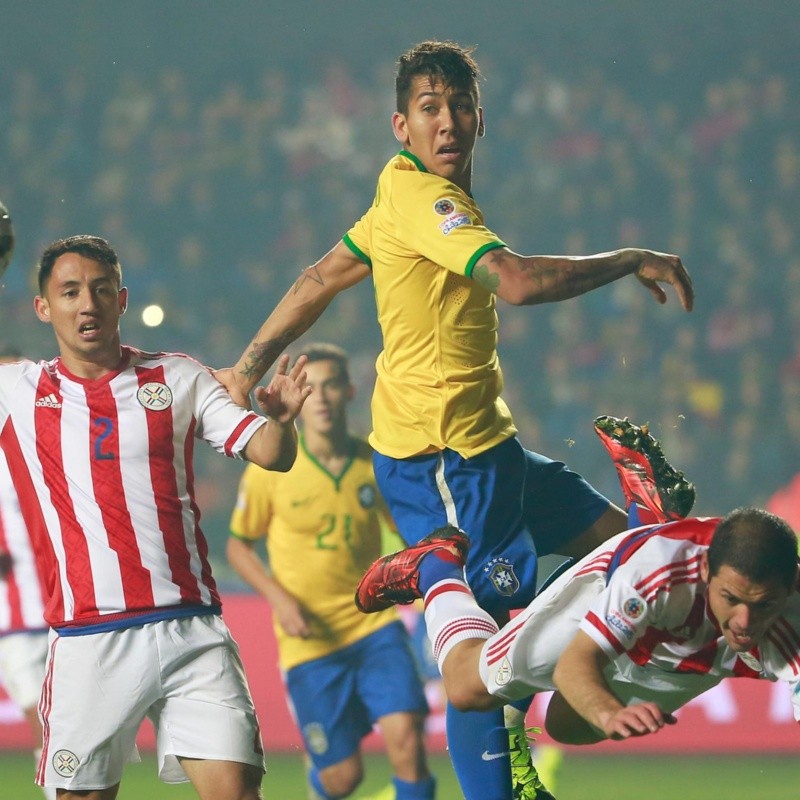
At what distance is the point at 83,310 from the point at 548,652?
4.54ft

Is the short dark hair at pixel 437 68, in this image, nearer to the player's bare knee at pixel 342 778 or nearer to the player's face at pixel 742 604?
the player's face at pixel 742 604

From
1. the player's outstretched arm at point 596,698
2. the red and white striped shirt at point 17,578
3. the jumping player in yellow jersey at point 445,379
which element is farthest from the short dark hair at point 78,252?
the red and white striped shirt at point 17,578

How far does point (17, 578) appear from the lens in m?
4.97

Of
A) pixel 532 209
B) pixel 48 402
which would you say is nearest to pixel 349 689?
pixel 48 402

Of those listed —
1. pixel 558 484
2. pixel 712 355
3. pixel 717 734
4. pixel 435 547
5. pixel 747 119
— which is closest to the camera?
pixel 435 547

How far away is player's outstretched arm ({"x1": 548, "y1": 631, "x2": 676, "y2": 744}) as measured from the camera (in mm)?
2613

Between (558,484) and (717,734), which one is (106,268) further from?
(717,734)

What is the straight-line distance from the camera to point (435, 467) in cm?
362

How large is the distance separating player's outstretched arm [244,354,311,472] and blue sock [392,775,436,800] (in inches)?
90.1

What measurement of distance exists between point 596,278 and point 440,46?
77 cm

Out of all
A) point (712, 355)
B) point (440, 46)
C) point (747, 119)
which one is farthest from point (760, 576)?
point (747, 119)

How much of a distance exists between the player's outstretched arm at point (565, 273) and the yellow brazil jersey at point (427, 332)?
16cm

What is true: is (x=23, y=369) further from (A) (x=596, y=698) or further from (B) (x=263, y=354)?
(A) (x=596, y=698)

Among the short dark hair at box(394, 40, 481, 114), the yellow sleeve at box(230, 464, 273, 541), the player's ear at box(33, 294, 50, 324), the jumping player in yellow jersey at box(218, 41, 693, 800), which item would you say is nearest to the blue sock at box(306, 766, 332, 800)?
the yellow sleeve at box(230, 464, 273, 541)
